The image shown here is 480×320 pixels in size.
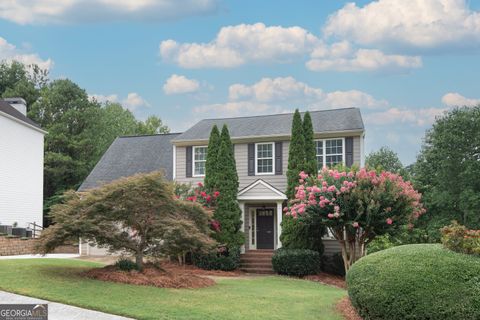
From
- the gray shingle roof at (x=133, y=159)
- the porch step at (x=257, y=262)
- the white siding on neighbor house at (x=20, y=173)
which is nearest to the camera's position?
the porch step at (x=257, y=262)

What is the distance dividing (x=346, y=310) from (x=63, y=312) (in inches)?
224

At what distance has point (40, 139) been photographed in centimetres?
3155

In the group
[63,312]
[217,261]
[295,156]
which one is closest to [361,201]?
[295,156]

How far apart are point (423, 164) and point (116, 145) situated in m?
19.3

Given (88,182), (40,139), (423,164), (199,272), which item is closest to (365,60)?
(199,272)

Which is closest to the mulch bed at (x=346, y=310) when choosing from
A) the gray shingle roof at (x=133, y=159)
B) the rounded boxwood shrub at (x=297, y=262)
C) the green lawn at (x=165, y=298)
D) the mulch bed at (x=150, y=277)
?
the green lawn at (x=165, y=298)

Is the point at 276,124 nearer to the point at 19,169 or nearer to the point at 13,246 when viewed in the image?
the point at 13,246

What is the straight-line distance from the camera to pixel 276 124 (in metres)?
24.5

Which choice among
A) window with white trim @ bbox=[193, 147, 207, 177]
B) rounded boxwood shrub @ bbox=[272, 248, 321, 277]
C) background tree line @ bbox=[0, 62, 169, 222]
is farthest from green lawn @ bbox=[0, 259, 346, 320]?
background tree line @ bbox=[0, 62, 169, 222]

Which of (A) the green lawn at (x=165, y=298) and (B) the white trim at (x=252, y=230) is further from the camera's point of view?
(B) the white trim at (x=252, y=230)

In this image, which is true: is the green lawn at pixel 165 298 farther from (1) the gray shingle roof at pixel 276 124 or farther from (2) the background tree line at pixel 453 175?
(2) the background tree line at pixel 453 175

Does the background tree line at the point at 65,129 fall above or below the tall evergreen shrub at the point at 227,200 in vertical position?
above

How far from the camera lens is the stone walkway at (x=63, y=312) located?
9789mm

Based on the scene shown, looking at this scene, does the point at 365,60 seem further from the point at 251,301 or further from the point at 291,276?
the point at 251,301
